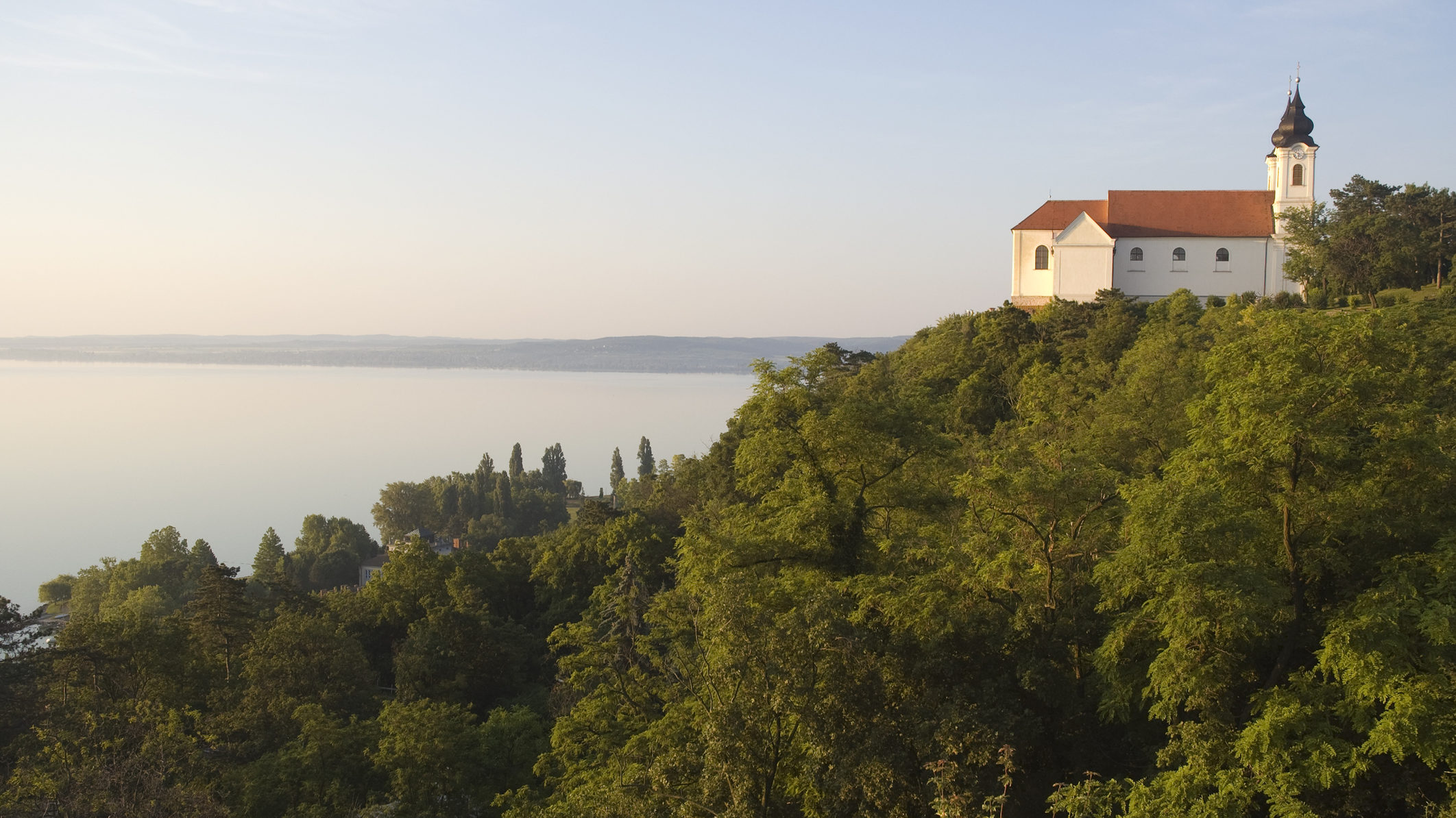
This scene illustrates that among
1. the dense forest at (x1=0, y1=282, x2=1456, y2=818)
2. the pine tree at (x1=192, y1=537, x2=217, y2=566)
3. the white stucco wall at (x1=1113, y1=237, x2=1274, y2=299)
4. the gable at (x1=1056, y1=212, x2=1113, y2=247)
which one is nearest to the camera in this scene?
the dense forest at (x1=0, y1=282, x2=1456, y2=818)

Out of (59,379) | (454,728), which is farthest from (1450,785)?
(59,379)

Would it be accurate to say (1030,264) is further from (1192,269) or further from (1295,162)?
(1295,162)

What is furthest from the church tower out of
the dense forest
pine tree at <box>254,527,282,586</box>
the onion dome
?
pine tree at <box>254,527,282,586</box>

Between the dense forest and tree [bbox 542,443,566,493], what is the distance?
56.8m

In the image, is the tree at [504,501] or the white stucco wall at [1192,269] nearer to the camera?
the white stucco wall at [1192,269]

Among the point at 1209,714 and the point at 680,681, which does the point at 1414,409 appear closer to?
the point at 1209,714

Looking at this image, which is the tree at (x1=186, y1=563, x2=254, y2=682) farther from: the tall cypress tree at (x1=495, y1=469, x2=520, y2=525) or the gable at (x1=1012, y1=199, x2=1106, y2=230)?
the tall cypress tree at (x1=495, y1=469, x2=520, y2=525)

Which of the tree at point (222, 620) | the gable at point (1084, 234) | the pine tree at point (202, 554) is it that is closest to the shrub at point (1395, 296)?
the gable at point (1084, 234)

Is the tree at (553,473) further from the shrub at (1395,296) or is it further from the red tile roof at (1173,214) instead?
the shrub at (1395,296)

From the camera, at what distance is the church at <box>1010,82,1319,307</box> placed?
41.7m

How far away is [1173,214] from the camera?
4250cm

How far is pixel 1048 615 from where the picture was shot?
12125mm

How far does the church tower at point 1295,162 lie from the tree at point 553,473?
179 ft

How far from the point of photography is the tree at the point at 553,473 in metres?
80.7
